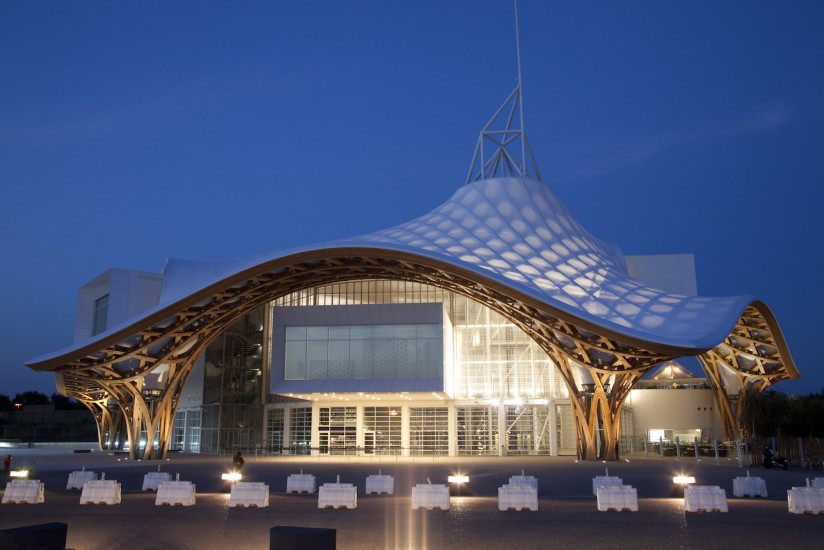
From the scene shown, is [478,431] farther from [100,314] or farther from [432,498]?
[432,498]

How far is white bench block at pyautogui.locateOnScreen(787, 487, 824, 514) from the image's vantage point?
1616cm

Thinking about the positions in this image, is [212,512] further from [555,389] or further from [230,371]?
[230,371]

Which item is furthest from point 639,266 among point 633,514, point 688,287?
point 633,514

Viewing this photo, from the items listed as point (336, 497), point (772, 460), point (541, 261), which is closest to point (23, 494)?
point (336, 497)

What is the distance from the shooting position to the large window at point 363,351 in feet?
158

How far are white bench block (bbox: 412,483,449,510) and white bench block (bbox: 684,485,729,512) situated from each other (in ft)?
16.8

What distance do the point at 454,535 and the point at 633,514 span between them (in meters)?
4.82

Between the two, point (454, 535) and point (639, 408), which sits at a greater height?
point (639, 408)

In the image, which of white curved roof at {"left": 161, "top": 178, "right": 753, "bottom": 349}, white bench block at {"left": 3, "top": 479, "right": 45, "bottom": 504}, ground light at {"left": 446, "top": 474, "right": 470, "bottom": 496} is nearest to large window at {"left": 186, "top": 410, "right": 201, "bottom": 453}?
white curved roof at {"left": 161, "top": 178, "right": 753, "bottom": 349}

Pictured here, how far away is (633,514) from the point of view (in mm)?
16094

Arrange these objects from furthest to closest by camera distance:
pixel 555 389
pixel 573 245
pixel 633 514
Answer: pixel 555 389
pixel 573 245
pixel 633 514

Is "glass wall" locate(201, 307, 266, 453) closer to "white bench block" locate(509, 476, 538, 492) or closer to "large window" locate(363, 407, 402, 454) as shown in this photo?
"large window" locate(363, 407, 402, 454)

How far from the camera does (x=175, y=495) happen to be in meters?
18.0

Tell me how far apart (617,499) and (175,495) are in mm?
9886
